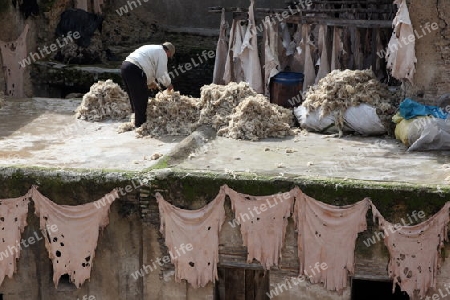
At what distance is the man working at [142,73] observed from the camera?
1327 centimetres

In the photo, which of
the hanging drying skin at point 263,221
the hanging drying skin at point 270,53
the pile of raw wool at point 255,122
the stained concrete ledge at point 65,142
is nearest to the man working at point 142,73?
the stained concrete ledge at point 65,142

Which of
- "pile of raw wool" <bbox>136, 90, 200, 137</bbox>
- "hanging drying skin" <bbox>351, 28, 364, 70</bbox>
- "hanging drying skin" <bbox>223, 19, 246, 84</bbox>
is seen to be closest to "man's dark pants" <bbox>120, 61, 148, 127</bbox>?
"pile of raw wool" <bbox>136, 90, 200, 137</bbox>

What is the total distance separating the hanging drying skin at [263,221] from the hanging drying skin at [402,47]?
331cm

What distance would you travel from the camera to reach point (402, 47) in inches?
505

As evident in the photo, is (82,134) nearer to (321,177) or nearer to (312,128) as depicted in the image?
(312,128)

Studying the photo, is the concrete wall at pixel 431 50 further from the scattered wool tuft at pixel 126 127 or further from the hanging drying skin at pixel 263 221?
the scattered wool tuft at pixel 126 127

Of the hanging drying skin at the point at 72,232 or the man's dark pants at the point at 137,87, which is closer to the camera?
the hanging drying skin at the point at 72,232

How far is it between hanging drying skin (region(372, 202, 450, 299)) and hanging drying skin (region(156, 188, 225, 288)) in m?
1.93

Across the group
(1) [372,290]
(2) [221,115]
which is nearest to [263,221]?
(2) [221,115]

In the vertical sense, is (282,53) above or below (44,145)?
above

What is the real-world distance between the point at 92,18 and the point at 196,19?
2736mm

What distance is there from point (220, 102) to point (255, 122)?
2.57 feet

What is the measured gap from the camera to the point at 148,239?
1130 centimetres

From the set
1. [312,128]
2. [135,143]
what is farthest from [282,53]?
[135,143]
